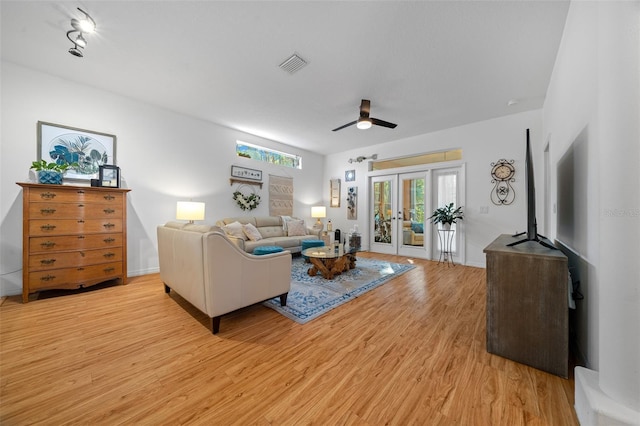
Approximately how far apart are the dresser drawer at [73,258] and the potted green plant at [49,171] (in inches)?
34.7

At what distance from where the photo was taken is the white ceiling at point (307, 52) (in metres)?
1.95

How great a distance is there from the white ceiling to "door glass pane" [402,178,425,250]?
5.81ft

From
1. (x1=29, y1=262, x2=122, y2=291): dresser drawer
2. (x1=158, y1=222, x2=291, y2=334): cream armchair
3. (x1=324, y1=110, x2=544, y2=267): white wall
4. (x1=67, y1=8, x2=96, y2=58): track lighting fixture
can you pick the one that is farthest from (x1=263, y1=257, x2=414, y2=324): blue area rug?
(x1=67, y1=8, x2=96, y2=58): track lighting fixture

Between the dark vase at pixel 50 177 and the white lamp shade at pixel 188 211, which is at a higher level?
the dark vase at pixel 50 177

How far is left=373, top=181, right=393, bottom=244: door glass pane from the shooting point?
569 cm

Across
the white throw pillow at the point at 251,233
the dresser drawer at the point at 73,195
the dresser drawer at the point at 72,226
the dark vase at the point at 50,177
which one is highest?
the dark vase at the point at 50,177

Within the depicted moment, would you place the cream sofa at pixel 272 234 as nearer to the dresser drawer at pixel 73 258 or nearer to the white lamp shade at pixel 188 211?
the white lamp shade at pixel 188 211

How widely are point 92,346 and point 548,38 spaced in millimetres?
4926

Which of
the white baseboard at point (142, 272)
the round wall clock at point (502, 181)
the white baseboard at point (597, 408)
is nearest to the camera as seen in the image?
the white baseboard at point (597, 408)

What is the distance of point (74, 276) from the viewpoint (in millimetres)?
2752

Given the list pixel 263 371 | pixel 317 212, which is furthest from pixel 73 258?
pixel 317 212

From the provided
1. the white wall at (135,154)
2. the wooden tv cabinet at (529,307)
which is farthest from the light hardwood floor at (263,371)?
the white wall at (135,154)

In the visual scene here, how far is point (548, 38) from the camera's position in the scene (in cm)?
221

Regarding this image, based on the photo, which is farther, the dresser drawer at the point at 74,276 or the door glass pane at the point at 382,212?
the door glass pane at the point at 382,212
